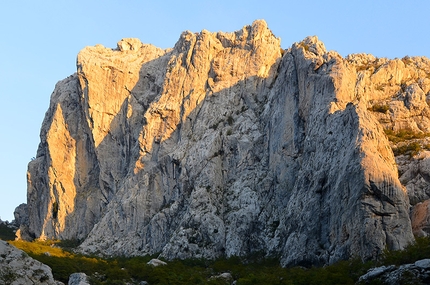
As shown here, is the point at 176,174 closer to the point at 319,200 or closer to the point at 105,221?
the point at 105,221

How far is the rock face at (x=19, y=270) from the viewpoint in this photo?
4800 centimetres

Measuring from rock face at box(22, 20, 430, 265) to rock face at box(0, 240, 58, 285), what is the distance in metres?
28.0

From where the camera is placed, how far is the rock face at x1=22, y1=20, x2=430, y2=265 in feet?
233

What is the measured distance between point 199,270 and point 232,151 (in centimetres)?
1999

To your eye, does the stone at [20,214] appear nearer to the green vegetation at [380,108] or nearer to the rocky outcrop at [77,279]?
the rocky outcrop at [77,279]

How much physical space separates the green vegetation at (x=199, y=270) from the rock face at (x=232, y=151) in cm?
266

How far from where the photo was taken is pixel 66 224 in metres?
A: 117

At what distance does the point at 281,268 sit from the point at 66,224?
53.9 metres

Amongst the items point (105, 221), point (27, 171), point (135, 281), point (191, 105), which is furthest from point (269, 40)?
point (27, 171)

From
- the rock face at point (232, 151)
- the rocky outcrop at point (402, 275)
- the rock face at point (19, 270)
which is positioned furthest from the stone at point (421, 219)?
the rock face at point (19, 270)

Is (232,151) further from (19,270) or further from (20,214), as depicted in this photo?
(20,214)

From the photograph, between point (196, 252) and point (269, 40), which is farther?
point (269, 40)

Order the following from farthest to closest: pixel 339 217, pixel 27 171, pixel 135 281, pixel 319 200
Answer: pixel 27 171
pixel 135 281
pixel 319 200
pixel 339 217

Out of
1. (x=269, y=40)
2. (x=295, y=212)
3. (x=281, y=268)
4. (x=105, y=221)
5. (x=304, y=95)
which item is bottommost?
(x=281, y=268)
